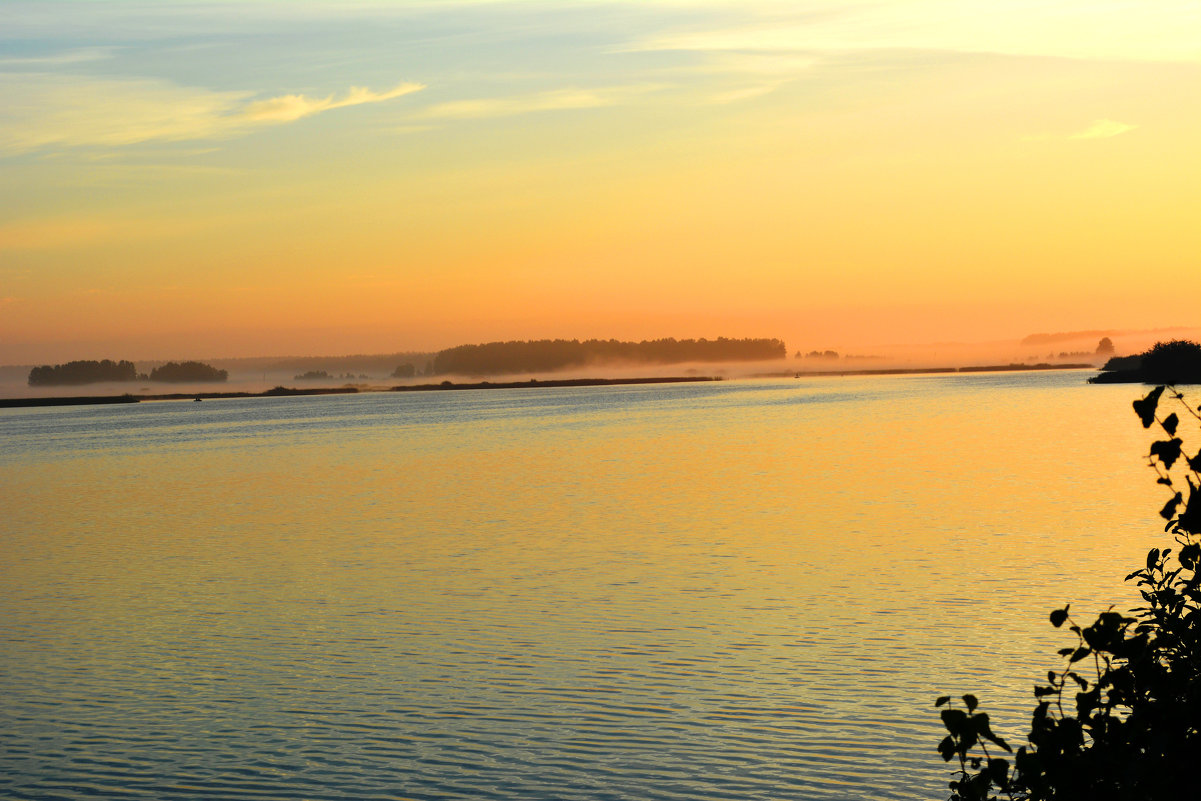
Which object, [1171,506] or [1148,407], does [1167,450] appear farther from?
[1171,506]

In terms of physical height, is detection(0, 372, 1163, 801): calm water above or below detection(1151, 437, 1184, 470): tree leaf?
below

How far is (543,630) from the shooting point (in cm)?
2023

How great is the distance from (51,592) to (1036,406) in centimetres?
11473

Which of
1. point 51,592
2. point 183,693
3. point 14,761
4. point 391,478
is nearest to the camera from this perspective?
point 14,761

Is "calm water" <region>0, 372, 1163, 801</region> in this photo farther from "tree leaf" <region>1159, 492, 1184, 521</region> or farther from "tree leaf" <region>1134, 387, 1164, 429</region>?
"tree leaf" <region>1134, 387, 1164, 429</region>

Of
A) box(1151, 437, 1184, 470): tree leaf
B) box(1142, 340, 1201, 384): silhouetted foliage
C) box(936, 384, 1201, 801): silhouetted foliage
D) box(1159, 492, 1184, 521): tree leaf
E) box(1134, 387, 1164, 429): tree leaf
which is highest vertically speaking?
box(1142, 340, 1201, 384): silhouetted foliage

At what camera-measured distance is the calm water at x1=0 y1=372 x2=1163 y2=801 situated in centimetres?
1353

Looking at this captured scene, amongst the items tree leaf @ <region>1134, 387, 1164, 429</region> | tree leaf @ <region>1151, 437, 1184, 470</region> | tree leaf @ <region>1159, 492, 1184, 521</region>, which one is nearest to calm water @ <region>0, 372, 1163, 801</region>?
tree leaf @ <region>1159, 492, 1184, 521</region>

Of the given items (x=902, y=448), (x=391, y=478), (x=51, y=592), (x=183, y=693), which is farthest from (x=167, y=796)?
(x=902, y=448)

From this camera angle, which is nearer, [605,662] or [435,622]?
[605,662]

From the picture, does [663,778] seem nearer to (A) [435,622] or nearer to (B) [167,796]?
(B) [167,796]

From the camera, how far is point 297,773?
13352 mm

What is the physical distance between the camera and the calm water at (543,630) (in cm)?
1353

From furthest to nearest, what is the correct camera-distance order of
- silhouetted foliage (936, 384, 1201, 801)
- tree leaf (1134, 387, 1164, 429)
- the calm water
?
the calm water
silhouetted foliage (936, 384, 1201, 801)
tree leaf (1134, 387, 1164, 429)
